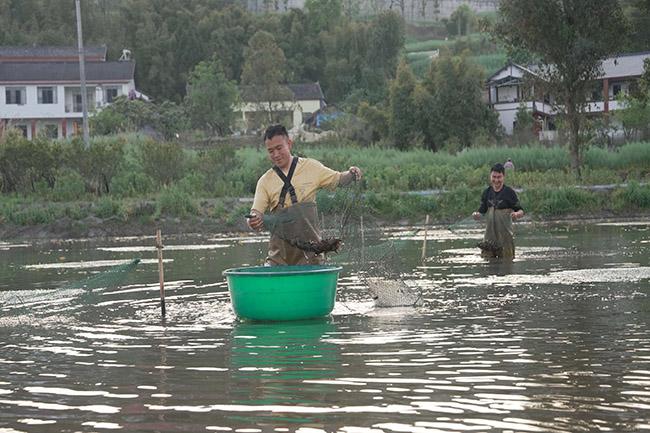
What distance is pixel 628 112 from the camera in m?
55.9

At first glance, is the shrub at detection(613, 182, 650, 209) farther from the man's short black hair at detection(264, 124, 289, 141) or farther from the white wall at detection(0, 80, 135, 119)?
the white wall at detection(0, 80, 135, 119)

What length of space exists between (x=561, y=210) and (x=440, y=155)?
10.3m

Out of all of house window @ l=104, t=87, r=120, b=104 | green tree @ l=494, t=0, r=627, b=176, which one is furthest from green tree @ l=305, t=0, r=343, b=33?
green tree @ l=494, t=0, r=627, b=176

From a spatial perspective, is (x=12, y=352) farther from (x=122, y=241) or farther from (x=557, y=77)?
(x=557, y=77)

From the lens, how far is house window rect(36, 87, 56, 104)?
7775 cm

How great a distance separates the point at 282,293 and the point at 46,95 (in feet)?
223

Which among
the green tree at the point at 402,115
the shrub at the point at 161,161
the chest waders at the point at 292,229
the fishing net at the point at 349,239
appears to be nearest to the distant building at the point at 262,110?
the green tree at the point at 402,115

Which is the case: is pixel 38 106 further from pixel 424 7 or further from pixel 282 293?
pixel 424 7

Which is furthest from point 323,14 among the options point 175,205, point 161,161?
point 175,205

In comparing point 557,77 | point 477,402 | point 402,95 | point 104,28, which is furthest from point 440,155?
point 104,28

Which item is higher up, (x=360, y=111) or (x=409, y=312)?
(x=360, y=111)

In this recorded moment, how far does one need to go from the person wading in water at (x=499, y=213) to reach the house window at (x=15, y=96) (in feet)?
204

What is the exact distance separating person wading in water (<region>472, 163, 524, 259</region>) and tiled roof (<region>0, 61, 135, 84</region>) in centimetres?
6055

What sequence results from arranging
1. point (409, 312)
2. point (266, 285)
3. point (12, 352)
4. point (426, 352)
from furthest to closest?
point (409, 312), point (266, 285), point (12, 352), point (426, 352)
